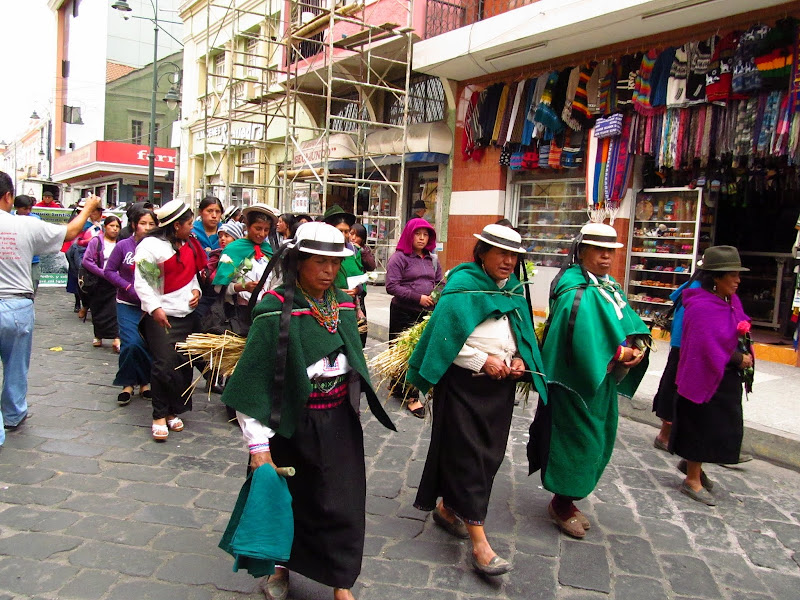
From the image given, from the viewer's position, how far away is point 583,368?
143 inches

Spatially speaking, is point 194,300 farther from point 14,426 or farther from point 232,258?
point 14,426

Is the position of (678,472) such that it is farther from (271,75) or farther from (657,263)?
(271,75)

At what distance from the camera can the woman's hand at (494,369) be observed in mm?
3436

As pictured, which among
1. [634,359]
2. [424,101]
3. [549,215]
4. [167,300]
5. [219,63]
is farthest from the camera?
[219,63]

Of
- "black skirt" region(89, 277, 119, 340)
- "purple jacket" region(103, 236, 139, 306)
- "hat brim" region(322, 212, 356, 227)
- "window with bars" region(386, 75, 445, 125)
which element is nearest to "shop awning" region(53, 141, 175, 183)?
"window with bars" region(386, 75, 445, 125)

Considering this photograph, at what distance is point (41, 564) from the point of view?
3170 mm

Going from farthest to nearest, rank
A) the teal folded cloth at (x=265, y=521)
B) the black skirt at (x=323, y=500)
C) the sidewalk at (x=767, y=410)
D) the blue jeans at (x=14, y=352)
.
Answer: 1. the sidewalk at (x=767, y=410)
2. the blue jeans at (x=14, y=352)
3. the black skirt at (x=323, y=500)
4. the teal folded cloth at (x=265, y=521)

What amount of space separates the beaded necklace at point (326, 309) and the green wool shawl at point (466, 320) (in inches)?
28.6

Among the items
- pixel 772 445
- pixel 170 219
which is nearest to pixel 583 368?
pixel 772 445

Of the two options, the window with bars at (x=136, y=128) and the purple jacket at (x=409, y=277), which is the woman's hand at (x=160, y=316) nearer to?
the purple jacket at (x=409, y=277)

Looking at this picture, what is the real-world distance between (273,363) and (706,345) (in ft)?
10.1

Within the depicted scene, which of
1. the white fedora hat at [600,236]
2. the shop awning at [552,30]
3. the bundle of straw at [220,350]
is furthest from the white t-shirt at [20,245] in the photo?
the shop awning at [552,30]

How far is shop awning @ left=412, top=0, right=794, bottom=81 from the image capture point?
8348 millimetres

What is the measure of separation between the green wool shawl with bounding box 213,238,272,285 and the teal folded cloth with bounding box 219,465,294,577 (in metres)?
3.00
